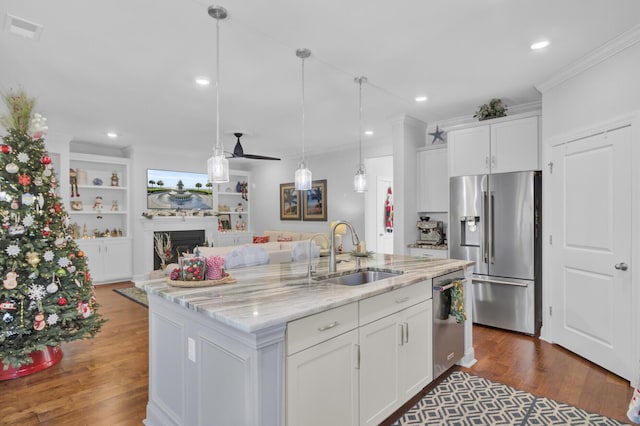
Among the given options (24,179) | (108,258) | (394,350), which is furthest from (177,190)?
(394,350)

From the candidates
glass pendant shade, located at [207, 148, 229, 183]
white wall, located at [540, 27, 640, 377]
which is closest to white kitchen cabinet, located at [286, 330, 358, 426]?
glass pendant shade, located at [207, 148, 229, 183]

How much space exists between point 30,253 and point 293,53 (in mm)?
2738

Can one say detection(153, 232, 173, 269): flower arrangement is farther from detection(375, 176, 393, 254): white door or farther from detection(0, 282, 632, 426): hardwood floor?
detection(375, 176, 393, 254): white door

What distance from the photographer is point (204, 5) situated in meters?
2.26

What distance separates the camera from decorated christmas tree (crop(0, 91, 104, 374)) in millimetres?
2785

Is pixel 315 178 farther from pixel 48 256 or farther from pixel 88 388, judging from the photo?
pixel 88 388

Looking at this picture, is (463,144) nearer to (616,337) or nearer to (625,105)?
(625,105)

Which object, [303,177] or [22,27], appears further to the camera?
[303,177]

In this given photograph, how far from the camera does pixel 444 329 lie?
2752mm

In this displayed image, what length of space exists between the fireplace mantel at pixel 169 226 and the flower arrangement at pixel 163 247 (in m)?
0.10

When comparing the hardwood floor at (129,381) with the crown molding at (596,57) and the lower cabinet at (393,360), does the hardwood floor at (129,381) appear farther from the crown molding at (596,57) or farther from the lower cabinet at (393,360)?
the crown molding at (596,57)

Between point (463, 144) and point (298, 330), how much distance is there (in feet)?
12.0

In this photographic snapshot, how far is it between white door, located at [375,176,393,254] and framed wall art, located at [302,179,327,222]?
112cm

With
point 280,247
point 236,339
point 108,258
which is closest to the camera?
point 236,339
